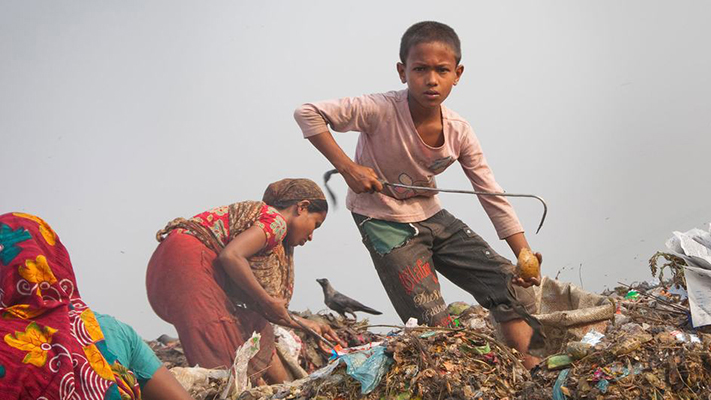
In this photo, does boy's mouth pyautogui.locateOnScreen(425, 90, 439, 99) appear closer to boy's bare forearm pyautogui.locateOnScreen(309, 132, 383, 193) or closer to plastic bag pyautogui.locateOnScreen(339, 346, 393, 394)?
boy's bare forearm pyautogui.locateOnScreen(309, 132, 383, 193)

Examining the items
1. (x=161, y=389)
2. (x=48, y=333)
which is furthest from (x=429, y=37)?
(x=48, y=333)

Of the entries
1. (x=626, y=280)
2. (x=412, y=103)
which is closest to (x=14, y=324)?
(x=412, y=103)

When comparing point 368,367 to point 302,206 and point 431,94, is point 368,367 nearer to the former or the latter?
point 431,94

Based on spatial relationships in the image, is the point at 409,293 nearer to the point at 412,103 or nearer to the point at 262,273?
the point at 412,103

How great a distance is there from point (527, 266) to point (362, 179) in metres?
0.71

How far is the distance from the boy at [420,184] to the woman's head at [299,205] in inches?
62.6

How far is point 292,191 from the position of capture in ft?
15.7

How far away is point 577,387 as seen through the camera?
2.22 m

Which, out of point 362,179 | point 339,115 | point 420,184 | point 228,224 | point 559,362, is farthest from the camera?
point 228,224

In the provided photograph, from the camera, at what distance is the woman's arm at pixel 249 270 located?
4355mm

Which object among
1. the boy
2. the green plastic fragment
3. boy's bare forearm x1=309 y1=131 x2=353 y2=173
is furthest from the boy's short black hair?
the green plastic fragment

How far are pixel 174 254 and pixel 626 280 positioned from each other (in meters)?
3.66

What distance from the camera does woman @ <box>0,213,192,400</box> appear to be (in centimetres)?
187

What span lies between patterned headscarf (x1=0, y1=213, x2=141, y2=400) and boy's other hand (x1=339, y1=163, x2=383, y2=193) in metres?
1.14
